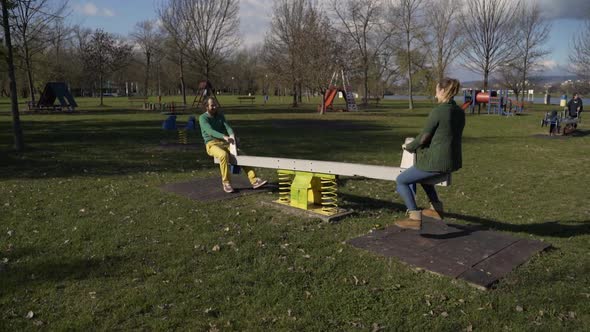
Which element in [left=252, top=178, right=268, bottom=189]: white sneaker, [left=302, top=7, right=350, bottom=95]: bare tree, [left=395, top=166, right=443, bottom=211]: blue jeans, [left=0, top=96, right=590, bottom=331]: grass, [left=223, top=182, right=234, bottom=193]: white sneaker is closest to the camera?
[left=0, top=96, right=590, bottom=331]: grass

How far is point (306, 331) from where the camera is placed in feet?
11.3

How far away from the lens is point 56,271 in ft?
14.9

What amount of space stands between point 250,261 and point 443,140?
2.41m

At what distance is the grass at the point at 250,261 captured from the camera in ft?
12.0

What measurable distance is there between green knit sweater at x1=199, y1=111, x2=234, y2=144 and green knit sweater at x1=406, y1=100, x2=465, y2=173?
3.79 metres

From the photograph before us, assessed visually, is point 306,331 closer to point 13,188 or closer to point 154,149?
point 13,188

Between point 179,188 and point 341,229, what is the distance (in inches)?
142

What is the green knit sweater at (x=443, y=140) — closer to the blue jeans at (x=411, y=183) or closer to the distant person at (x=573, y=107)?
the blue jeans at (x=411, y=183)

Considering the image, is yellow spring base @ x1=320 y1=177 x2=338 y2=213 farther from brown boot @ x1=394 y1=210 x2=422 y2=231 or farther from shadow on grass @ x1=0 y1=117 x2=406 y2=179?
shadow on grass @ x1=0 y1=117 x2=406 y2=179

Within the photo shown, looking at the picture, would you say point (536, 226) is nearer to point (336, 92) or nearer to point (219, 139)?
point (219, 139)

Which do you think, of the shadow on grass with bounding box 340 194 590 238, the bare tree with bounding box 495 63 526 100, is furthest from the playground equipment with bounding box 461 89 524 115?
the shadow on grass with bounding box 340 194 590 238

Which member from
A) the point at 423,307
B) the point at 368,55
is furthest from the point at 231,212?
the point at 368,55

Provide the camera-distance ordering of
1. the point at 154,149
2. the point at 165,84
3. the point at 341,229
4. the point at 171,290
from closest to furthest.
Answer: the point at 171,290 < the point at 341,229 < the point at 154,149 < the point at 165,84

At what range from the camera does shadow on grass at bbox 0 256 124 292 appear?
429cm
